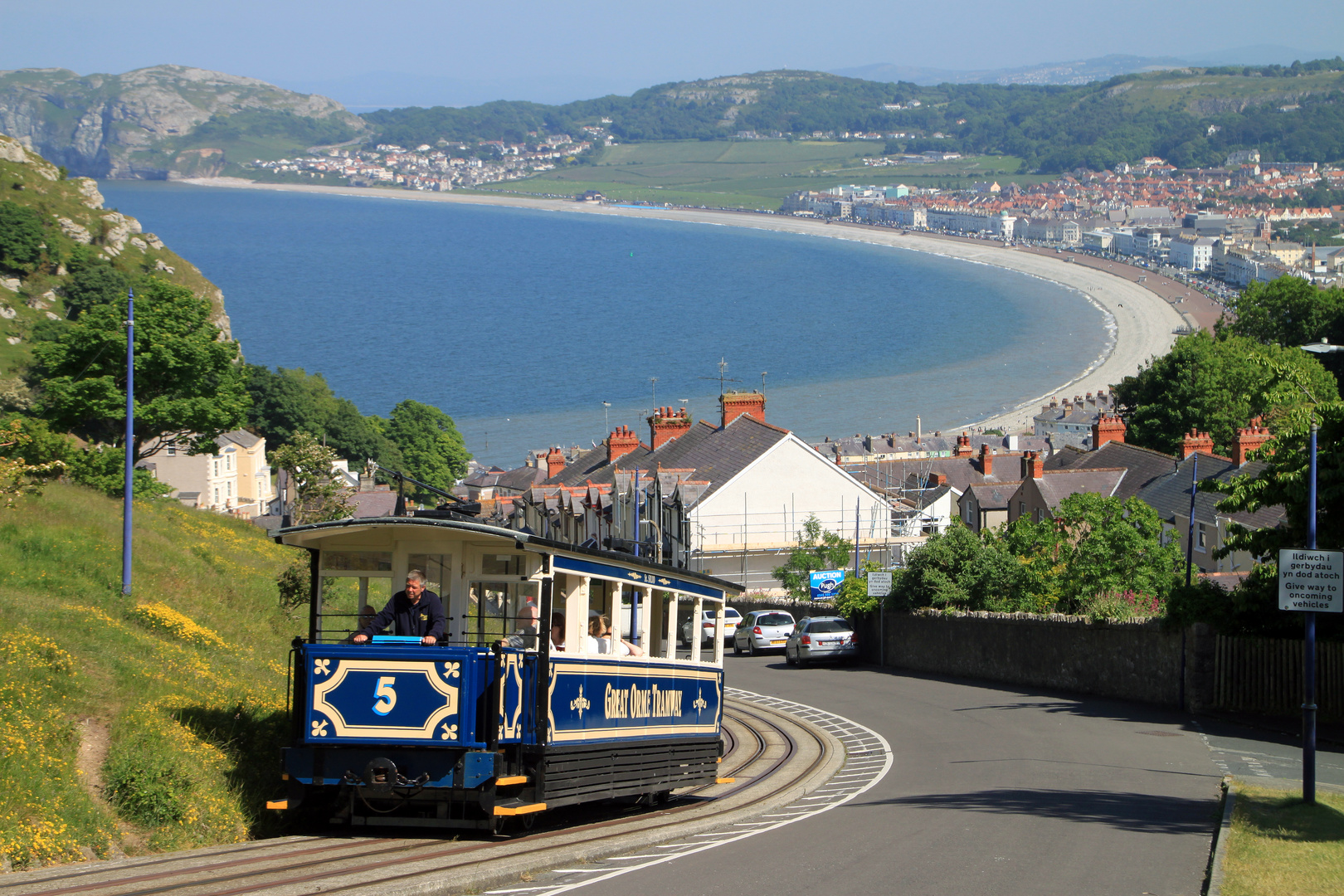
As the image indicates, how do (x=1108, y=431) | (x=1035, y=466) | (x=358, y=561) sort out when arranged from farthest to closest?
(x=1108, y=431) < (x=1035, y=466) < (x=358, y=561)

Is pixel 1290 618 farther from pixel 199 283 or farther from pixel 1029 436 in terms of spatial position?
pixel 199 283

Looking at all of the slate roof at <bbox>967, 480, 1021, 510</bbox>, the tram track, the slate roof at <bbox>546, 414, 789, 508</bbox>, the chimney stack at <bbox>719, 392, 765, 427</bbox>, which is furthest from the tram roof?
the slate roof at <bbox>967, 480, 1021, 510</bbox>

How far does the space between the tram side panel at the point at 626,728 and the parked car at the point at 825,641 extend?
1724 centimetres

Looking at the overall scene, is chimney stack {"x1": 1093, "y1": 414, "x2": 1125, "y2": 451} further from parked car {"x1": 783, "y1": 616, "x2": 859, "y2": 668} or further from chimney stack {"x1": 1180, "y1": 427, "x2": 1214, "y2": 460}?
parked car {"x1": 783, "y1": 616, "x2": 859, "y2": 668}

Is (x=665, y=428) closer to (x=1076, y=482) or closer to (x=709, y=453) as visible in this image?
(x=709, y=453)

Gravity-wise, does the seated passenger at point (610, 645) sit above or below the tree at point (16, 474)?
below

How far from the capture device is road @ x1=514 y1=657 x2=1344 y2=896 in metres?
11.4

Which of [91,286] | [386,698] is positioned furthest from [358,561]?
[91,286]

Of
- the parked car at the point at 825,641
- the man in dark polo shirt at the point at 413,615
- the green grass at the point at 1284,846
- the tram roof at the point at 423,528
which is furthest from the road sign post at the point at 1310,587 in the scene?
the parked car at the point at 825,641

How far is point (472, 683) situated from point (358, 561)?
2.15 metres

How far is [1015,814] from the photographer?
47.6 feet

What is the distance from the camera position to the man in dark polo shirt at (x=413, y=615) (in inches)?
508

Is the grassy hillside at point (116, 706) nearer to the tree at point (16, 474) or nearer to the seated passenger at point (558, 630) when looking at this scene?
the tree at point (16, 474)

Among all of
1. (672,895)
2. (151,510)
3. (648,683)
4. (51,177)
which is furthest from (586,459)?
(51,177)
